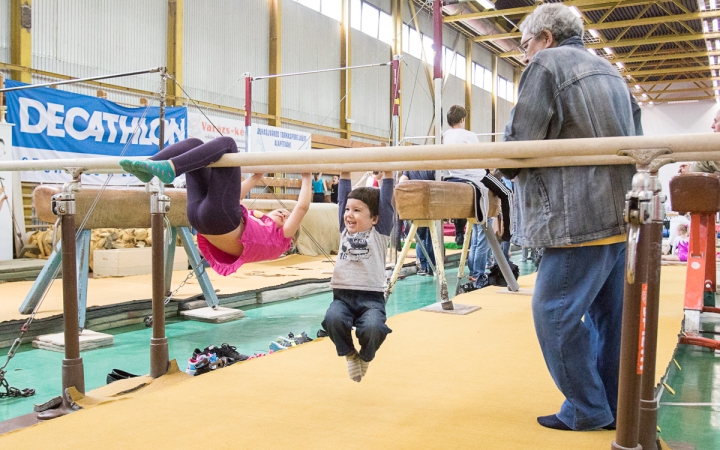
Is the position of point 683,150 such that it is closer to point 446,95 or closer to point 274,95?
point 274,95

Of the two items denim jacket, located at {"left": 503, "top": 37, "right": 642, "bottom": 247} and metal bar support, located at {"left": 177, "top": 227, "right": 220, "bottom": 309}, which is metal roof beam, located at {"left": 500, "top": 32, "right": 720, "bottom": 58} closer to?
metal bar support, located at {"left": 177, "top": 227, "right": 220, "bottom": 309}

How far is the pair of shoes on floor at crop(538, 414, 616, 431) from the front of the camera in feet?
6.93

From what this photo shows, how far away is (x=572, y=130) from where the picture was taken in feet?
6.86

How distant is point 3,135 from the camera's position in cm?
757

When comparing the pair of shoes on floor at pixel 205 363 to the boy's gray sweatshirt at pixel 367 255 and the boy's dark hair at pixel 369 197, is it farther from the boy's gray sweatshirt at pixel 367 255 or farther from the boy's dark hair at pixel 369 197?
the boy's dark hair at pixel 369 197

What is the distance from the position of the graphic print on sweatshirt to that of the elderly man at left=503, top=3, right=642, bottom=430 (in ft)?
2.87

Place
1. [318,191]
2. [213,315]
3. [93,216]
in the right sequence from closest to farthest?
[93,216] → [213,315] → [318,191]

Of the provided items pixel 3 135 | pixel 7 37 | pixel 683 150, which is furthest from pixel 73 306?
pixel 7 37

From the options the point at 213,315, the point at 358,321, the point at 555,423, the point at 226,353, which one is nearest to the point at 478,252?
the point at 213,315

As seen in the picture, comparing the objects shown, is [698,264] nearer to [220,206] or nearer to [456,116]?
[456,116]

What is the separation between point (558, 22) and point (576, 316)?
1.06 m

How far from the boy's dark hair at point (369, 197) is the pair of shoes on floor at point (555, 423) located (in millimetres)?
1173

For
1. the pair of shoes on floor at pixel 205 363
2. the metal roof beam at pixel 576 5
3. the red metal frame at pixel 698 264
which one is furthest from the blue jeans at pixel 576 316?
the metal roof beam at pixel 576 5

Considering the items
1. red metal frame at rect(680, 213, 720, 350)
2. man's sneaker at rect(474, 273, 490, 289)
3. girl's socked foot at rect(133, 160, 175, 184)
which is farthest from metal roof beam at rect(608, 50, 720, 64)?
girl's socked foot at rect(133, 160, 175, 184)
